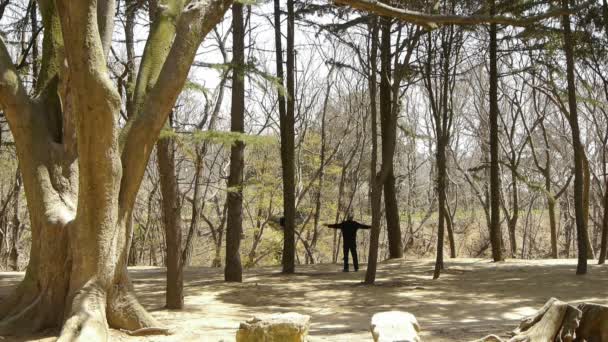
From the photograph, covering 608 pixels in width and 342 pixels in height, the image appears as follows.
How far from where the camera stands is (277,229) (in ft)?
81.8

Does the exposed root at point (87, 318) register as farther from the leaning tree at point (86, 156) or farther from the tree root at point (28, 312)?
the tree root at point (28, 312)

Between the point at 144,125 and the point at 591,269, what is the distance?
11.3 m

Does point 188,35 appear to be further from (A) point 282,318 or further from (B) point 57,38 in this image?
(A) point 282,318

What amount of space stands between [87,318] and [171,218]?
3243 mm

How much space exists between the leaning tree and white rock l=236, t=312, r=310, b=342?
1.60 m

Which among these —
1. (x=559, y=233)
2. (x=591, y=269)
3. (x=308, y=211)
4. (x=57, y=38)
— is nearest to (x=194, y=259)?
(x=308, y=211)

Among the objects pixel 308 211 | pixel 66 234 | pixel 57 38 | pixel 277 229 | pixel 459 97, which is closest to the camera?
pixel 66 234

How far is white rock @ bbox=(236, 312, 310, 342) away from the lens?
19.2 feet

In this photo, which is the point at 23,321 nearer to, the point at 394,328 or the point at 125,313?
the point at 125,313

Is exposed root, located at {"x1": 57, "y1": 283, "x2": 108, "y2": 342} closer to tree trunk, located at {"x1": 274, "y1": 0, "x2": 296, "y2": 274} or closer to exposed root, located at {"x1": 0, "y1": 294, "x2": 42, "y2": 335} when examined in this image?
exposed root, located at {"x1": 0, "y1": 294, "x2": 42, "y2": 335}

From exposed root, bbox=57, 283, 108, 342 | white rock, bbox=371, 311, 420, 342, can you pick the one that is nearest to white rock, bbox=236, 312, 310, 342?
white rock, bbox=371, 311, 420, 342

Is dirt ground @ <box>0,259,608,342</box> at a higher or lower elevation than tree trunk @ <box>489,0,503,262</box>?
lower

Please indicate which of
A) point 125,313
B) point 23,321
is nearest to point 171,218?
point 125,313

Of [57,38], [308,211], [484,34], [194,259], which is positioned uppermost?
[484,34]
